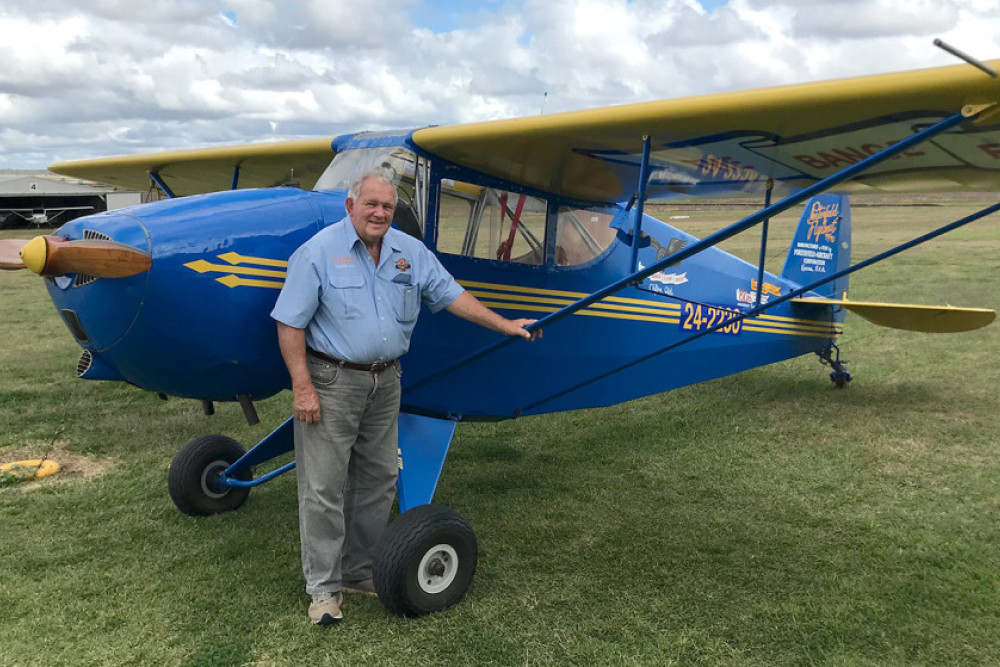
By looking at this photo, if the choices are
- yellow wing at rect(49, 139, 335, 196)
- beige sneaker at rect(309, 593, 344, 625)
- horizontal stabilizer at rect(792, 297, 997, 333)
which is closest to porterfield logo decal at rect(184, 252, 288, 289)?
beige sneaker at rect(309, 593, 344, 625)

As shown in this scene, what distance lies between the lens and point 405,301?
3.25 metres

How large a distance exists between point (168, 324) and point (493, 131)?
5.39 ft

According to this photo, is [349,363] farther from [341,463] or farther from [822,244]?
[822,244]

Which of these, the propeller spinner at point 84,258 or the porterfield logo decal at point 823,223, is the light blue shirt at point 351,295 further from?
the porterfield logo decal at point 823,223

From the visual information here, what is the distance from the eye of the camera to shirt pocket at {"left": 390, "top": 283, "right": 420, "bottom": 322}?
3.22 metres

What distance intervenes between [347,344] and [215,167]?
3699 mm

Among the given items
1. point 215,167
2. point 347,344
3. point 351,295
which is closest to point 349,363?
point 347,344

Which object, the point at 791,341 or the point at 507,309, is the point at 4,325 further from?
the point at 791,341

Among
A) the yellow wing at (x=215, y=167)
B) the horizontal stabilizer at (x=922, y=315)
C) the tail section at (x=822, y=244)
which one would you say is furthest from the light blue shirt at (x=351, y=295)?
the tail section at (x=822, y=244)

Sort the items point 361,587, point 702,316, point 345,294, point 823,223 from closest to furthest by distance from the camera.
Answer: point 345,294, point 361,587, point 702,316, point 823,223

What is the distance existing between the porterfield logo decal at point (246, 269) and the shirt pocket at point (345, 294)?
0.35m

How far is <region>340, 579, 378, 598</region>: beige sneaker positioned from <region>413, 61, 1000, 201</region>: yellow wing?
211 cm

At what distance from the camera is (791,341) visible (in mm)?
6684

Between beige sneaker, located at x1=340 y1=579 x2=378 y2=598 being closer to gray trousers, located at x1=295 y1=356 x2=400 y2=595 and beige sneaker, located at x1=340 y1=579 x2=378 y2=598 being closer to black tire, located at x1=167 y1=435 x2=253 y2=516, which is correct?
gray trousers, located at x1=295 y1=356 x2=400 y2=595
